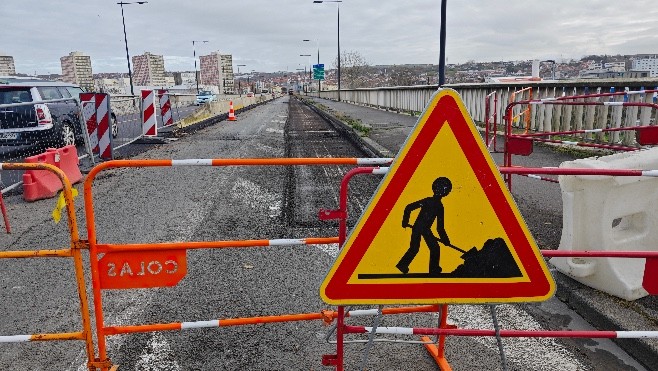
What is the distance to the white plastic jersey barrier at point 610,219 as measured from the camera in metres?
3.68

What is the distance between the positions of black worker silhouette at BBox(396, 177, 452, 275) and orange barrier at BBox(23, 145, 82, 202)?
22.1 ft

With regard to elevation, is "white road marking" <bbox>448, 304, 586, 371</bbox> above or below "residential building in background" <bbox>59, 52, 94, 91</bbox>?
below

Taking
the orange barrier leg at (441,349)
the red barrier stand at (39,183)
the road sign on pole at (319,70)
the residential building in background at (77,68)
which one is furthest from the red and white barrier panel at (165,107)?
the residential building in background at (77,68)

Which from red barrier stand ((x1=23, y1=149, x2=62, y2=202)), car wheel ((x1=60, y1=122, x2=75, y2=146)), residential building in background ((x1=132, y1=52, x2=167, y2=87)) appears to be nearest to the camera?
red barrier stand ((x1=23, y1=149, x2=62, y2=202))

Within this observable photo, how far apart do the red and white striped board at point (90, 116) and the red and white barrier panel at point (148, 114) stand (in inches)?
143

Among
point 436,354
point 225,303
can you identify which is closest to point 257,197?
point 225,303

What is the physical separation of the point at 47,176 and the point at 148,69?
123m

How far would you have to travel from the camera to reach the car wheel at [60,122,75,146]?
37.1ft

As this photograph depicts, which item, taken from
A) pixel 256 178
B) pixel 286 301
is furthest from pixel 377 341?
pixel 256 178

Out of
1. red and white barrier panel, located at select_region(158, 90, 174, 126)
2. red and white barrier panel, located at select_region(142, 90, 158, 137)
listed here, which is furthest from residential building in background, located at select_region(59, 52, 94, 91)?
red and white barrier panel, located at select_region(142, 90, 158, 137)

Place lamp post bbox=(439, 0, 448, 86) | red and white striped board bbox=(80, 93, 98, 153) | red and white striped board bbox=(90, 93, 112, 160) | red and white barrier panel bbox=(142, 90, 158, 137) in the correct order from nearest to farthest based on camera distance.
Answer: red and white striped board bbox=(80, 93, 98, 153) < red and white striped board bbox=(90, 93, 112, 160) < lamp post bbox=(439, 0, 448, 86) < red and white barrier panel bbox=(142, 90, 158, 137)

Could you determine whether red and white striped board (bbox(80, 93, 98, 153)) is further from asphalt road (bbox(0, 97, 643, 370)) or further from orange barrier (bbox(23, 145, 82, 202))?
asphalt road (bbox(0, 97, 643, 370))

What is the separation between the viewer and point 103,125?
10625mm

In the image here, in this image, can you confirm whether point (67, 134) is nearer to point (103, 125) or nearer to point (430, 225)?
point (103, 125)
